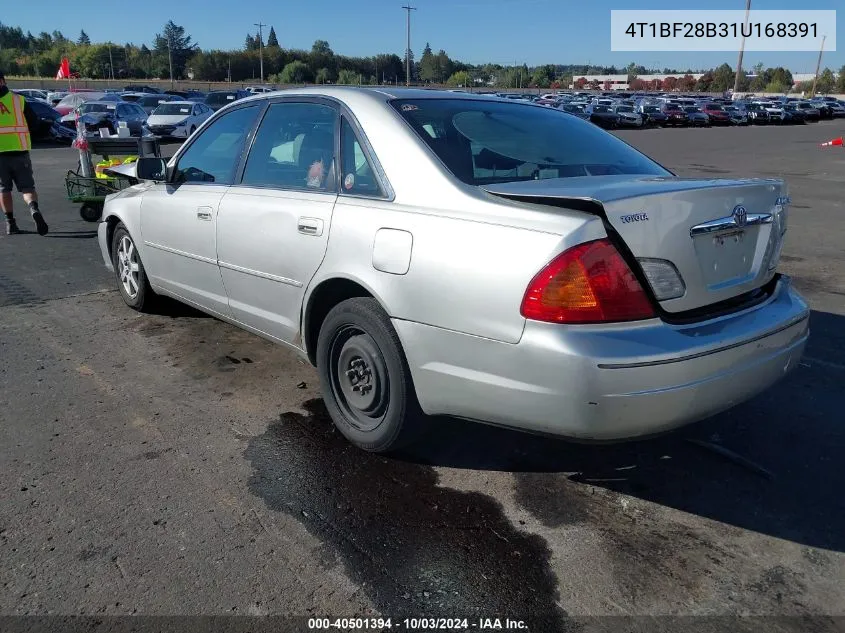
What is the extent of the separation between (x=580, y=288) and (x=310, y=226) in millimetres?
1494

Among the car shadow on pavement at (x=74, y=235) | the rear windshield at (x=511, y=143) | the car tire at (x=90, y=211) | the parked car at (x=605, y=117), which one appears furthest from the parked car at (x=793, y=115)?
the rear windshield at (x=511, y=143)

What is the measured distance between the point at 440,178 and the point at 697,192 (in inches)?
40.2

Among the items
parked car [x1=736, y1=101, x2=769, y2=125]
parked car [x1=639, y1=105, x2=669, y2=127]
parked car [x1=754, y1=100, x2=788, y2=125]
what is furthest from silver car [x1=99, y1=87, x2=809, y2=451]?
parked car [x1=754, y1=100, x2=788, y2=125]

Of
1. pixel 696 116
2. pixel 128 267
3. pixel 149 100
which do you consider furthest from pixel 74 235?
pixel 696 116

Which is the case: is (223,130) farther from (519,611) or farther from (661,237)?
(519,611)

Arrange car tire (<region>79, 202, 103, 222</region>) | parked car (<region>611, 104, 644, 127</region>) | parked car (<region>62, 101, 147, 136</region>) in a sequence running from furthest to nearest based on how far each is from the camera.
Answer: parked car (<region>611, 104, 644, 127</region>) → parked car (<region>62, 101, 147, 136</region>) → car tire (<region>79, 202, 103, 222</region>)

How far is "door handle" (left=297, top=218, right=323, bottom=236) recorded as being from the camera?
338 centimetres

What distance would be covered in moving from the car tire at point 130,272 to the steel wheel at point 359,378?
2.41m

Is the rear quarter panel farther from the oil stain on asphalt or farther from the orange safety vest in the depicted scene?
the orange safety vest

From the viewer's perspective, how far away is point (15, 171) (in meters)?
8.49

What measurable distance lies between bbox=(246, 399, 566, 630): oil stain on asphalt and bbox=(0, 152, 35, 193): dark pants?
6.80 metres

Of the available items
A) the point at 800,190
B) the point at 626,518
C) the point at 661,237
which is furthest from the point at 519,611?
the point at 800,190

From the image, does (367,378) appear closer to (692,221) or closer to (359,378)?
(359,378)

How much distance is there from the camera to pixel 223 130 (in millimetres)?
4453
